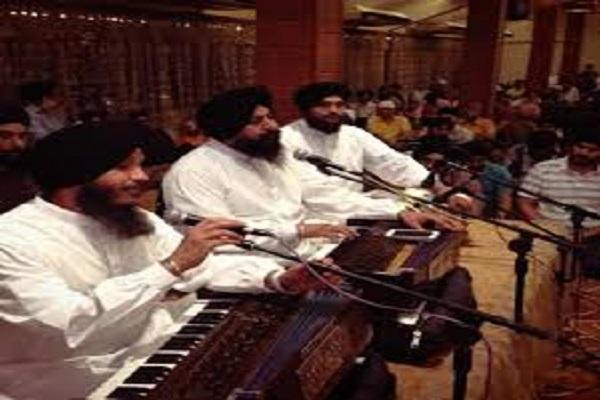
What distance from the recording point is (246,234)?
2.54 m

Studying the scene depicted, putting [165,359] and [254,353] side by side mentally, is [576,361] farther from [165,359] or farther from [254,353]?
[165,359]

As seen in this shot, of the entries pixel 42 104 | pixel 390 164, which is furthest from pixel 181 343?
pixel 42 104

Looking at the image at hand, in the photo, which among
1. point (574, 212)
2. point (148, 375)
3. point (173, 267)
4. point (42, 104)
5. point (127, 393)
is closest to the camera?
point (127, 393)

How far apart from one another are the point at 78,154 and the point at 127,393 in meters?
0.86

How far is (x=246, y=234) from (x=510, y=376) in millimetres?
2001

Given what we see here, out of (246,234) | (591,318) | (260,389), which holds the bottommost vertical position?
(591,318)

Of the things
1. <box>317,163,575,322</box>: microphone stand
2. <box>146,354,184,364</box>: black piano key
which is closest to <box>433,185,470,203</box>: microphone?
<box>317,163,575,322</box>: microphone stand

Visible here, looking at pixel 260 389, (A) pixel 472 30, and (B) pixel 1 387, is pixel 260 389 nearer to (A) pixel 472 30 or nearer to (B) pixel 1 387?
(B) pixel 1 387

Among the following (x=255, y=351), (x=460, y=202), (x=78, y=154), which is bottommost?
(x=460, y=202)

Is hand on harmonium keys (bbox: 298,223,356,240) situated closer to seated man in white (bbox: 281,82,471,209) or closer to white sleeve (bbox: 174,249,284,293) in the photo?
white sleeve (bbox: 174,249,284,293)

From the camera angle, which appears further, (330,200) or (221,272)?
(330,200)

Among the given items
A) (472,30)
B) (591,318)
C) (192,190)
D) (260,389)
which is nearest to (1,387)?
(260,389)

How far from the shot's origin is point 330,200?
5574mm

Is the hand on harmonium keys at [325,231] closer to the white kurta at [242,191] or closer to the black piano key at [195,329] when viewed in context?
the white kurta at [242,191]
